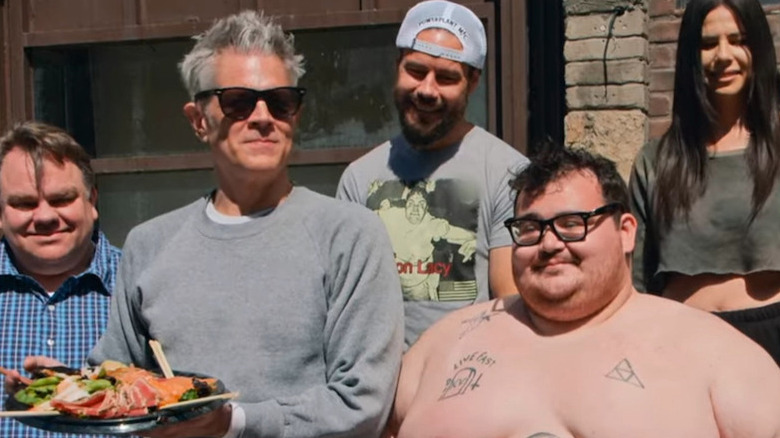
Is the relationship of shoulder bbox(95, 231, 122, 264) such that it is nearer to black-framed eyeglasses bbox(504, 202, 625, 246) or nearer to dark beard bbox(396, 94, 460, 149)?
dark beard bbox(396, 94, 460, 149)

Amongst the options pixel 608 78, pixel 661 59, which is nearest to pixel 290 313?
pixel 608 78

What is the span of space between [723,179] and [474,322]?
84 cm

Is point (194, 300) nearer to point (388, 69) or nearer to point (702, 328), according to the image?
point (702, 328)

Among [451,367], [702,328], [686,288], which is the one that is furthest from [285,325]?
[686,288]

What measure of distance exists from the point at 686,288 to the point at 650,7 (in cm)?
153

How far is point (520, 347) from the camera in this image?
3.26 meters

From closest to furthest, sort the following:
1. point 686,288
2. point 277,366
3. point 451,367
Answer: point 277,366
point 451,367
point 686,288

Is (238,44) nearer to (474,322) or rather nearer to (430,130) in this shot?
(430,130)

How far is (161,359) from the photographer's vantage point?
3078 millimetres

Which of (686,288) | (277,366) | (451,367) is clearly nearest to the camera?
(277,366)

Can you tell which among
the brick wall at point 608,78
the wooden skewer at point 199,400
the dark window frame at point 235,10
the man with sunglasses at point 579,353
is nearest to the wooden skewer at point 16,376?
the wooden skewer at point 199,400

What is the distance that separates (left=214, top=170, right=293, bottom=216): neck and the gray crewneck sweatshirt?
42 mm

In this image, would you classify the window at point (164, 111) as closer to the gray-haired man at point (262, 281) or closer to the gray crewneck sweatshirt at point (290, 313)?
the gray-haired man at point (262, 281)

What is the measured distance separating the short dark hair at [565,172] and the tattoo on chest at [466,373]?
42cm
